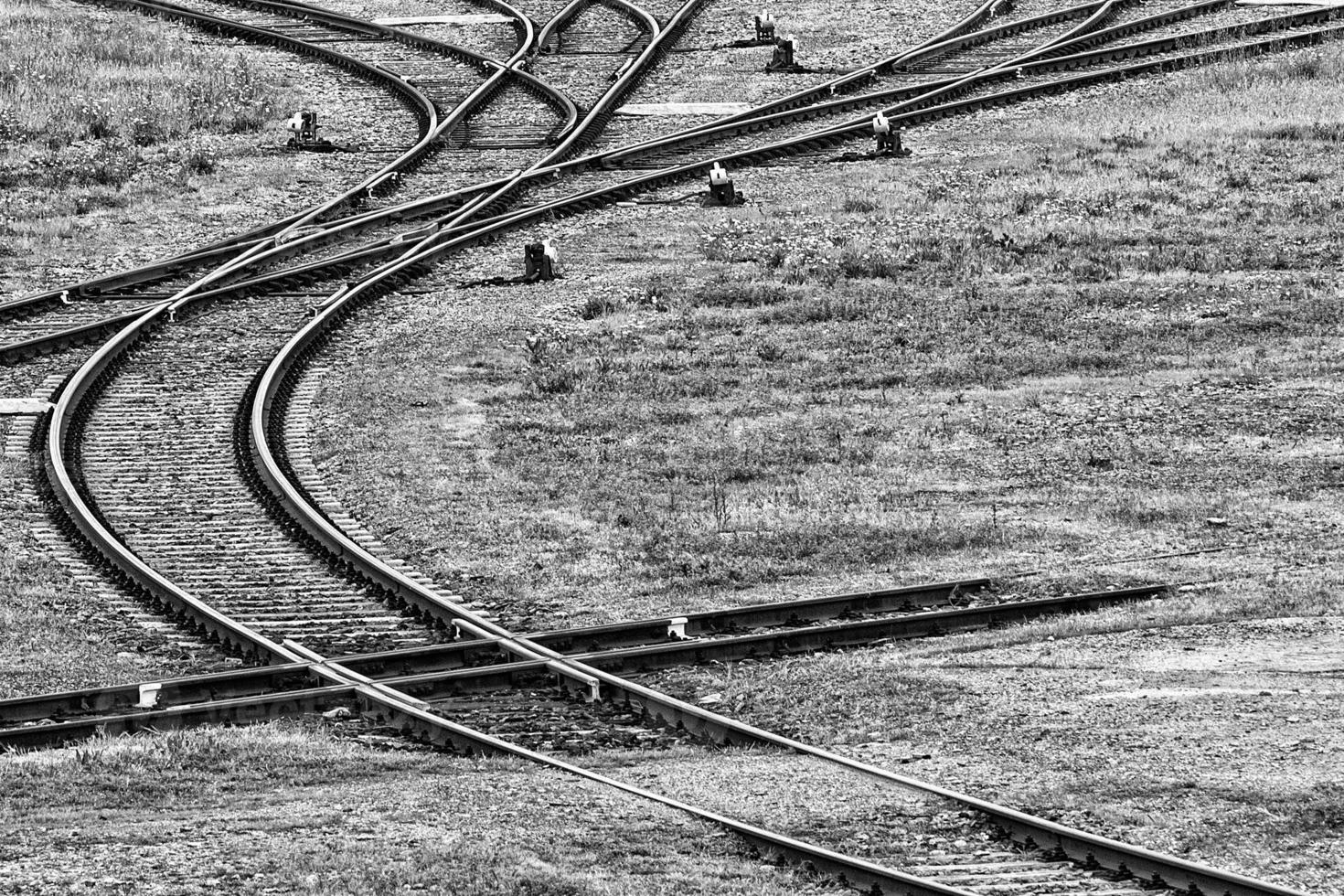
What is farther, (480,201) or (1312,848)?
(480,201)

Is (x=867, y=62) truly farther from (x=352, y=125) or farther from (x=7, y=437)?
(x=7, y=437)

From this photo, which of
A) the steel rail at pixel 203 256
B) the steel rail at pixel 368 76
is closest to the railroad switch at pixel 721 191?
the steel rail at pixel 203 256

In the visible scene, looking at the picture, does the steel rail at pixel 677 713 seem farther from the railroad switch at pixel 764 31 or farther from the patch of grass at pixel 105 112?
the railroad switch at pixel 764 31

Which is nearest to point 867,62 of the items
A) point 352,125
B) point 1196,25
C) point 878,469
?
point 1196,25

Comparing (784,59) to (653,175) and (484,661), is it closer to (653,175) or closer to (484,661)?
(653,175)

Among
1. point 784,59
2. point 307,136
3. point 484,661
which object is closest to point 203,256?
point 307,136

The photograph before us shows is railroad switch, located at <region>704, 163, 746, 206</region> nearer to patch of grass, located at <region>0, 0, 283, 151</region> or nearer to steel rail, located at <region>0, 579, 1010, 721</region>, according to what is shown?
patch of grass, located at <region>0, 0, 283, 151</region>
